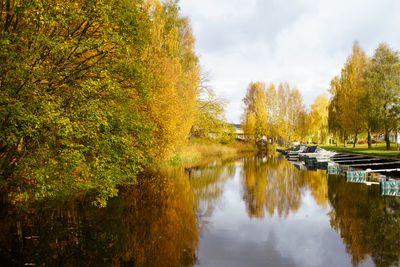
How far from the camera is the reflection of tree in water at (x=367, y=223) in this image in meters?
7.38

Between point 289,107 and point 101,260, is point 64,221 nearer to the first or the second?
point 101,260

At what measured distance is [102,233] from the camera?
886cm

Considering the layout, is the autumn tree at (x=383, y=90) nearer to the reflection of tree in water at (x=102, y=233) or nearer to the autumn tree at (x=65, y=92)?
the reflection of tree in water at (x=102, y=233)

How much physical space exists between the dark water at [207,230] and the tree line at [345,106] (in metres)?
21.0

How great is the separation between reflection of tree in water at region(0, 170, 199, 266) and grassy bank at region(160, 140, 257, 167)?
16.3 metres

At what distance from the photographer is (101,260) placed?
6949 mm

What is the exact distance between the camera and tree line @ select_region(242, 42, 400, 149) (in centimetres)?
3209

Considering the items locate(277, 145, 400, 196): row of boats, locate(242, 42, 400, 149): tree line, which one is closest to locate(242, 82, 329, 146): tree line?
locate(242, 42, 400, 149): tree line

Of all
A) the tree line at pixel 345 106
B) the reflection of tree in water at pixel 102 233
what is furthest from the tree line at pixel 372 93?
the reflection of tree in water at pixel 102 233

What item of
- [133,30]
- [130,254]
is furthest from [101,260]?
[133,30]

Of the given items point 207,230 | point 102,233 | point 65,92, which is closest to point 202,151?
point 207,230

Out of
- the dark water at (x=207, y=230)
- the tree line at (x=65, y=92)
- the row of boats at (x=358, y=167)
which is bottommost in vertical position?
the dark water at (x=207, y=230)

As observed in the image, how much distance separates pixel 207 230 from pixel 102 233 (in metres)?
3.66

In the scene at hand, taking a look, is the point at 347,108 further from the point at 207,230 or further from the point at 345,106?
the point at 207,230
